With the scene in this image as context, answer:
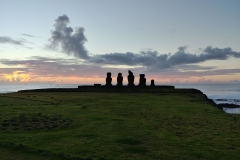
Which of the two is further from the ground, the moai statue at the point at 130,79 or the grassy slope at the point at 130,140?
the moai statue at the point at 130,79

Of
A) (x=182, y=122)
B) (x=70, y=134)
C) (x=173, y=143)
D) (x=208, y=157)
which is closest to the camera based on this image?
(x=208, y=157)

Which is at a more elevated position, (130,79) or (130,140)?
(130,79)

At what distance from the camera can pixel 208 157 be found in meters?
9.72

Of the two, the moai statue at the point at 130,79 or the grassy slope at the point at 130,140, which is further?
the moai statue at the point at 130,79

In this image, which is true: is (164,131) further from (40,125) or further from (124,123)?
(40,125)

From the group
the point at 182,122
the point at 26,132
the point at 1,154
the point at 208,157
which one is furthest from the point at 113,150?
the point at 182,122

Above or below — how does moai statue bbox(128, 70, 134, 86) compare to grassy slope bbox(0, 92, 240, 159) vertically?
above

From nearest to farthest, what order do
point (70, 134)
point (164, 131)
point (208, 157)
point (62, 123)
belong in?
point (208, 157)
point (70, 134)
point (164, 131)
point (62, 123)

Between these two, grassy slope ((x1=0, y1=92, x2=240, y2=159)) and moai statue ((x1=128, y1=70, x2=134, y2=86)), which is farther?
moai statue ((x1=128, y1=70, x2=134, y2=86))

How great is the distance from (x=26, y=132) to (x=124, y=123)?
5991 millimetres

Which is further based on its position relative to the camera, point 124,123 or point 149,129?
point 124,123

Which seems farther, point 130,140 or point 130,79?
point 130,79

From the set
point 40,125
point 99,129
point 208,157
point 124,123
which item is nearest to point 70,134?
→ point 99,129

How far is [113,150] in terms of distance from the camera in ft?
33.9
